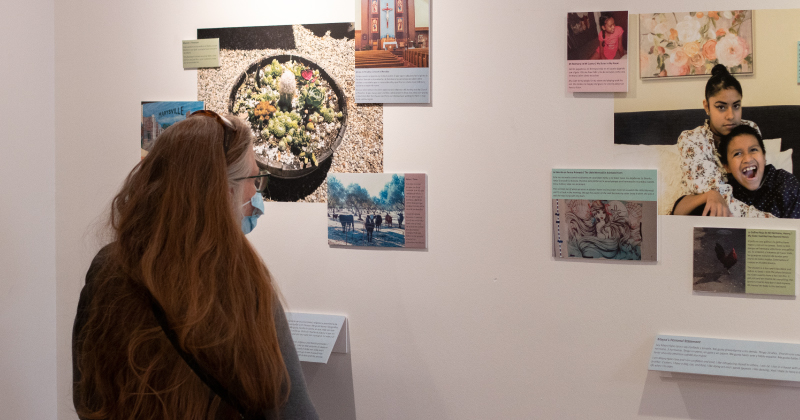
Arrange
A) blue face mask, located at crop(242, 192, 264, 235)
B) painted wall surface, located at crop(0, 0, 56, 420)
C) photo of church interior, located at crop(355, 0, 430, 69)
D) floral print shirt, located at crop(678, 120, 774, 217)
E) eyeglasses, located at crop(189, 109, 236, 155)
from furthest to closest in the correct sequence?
1. painted wall surface, located at crop(0, 0, 56, 420)
2. photo of church interior, located at crop(355, 0, 430, 69)
3. floral print shirt, located at crop(678, 120, 774, 217)
4. blue face mask, located at crop(242, 192, 264, 235)
5. eyeglasses, located at crop(189, 109, 236, 155)

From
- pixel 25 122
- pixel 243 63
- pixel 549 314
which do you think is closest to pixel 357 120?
pixel 243 63

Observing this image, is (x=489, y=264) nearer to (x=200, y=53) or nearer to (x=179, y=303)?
(x=179, y=303)

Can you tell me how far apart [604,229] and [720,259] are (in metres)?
0.33

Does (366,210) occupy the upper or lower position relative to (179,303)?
upper

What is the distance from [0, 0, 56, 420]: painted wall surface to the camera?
190 cm

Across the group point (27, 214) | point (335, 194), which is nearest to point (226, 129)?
point (335, 194)

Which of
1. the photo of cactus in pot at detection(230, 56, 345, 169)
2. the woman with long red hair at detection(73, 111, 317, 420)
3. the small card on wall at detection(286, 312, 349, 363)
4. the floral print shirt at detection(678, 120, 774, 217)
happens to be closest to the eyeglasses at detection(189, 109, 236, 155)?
the woman with long red hair at detection(73, 111, 317, 420)

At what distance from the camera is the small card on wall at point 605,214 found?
5.45 feet

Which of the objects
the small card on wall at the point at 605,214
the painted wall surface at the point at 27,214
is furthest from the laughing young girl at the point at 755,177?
the painted wall surface at the point at 27,214

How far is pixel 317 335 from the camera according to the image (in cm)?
186

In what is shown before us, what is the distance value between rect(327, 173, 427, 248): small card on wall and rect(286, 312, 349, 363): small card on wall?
262 millimetres

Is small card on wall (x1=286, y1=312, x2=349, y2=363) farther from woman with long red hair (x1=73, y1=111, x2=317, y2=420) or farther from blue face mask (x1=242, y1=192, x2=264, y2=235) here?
woman with long red hair (x1=73, y1=111, x2=317, y2=420)

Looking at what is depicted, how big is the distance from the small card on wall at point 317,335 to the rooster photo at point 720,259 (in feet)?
3.65

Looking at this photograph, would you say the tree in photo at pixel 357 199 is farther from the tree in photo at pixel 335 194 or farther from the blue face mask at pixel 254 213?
the blue face mask at pixel 254 213
